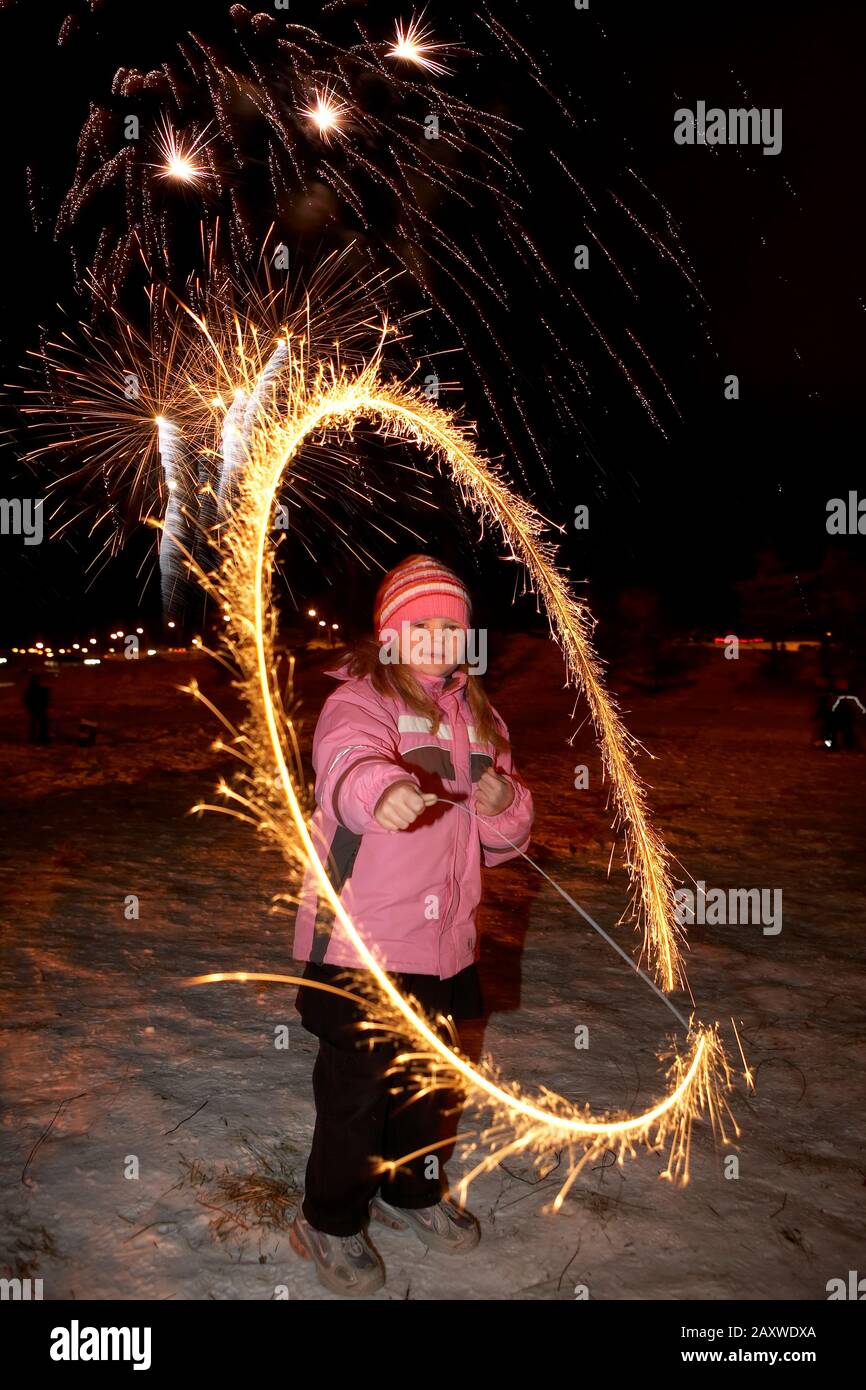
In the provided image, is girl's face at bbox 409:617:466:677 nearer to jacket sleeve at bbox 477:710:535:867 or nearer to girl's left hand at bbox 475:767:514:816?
jacket sleeve at bbox 477:710:535:867

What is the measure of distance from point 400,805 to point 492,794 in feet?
1.68

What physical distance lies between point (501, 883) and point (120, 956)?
317cm

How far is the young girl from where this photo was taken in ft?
8.48

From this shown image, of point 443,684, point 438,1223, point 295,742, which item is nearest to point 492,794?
point 443,684

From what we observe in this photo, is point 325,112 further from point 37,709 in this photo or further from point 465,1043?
point 37,709

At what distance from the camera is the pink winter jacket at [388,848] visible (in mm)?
2553

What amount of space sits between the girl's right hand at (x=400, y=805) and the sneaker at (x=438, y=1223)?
57.7 inches

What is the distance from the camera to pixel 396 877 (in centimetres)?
262

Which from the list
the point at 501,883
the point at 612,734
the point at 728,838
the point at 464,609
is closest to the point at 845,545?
the point at 728,838

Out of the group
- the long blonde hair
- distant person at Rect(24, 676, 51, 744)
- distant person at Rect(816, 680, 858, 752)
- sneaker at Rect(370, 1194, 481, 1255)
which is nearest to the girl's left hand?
the long blonde hair

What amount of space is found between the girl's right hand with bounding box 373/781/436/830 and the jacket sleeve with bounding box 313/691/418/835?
3cm

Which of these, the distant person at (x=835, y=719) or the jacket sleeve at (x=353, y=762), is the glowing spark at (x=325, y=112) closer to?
the jacket sleeve at (x=353, y=762)

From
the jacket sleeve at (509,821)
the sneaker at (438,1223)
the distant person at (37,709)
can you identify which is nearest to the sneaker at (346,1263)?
the sneaker at (438,1223)
